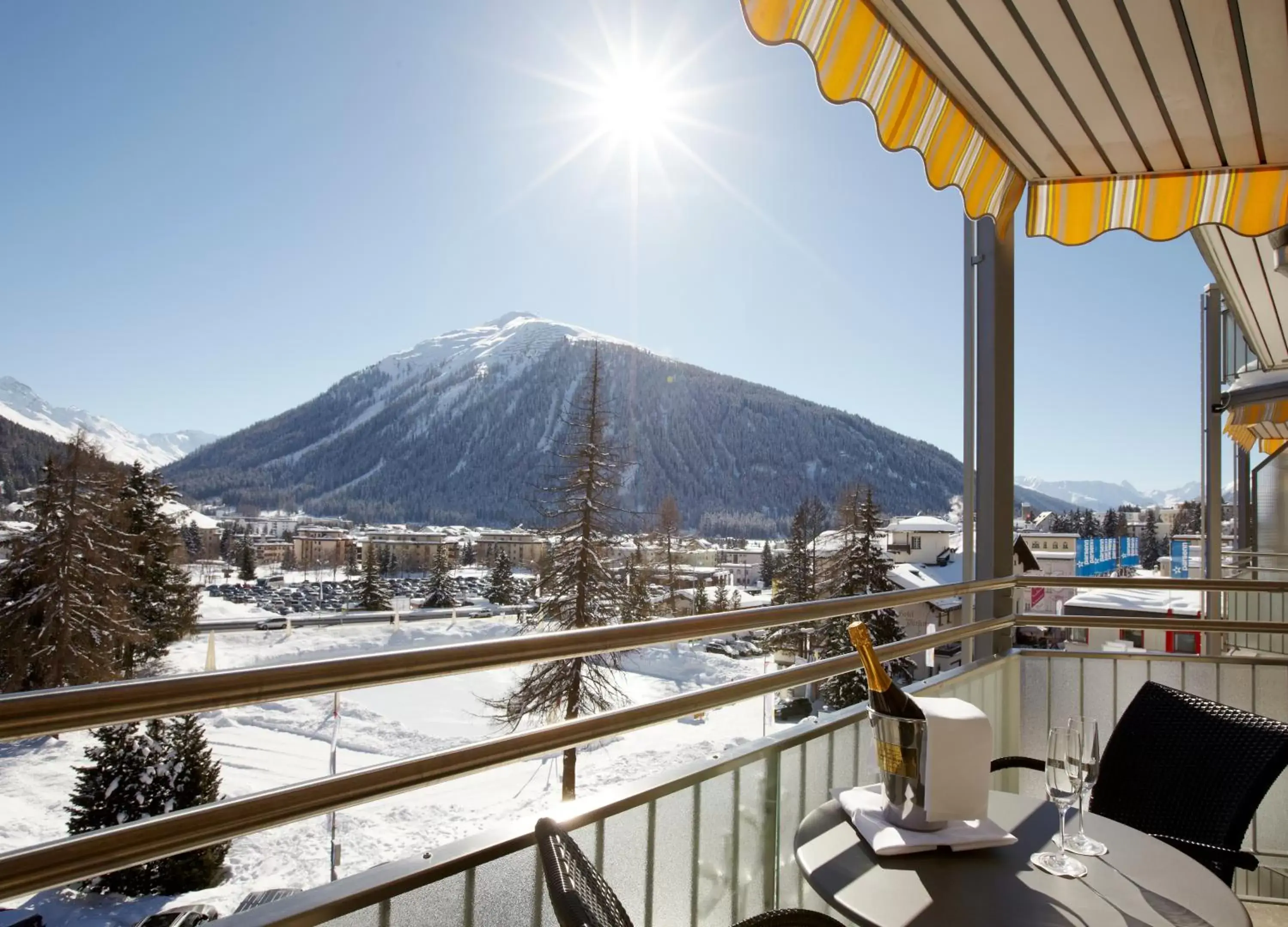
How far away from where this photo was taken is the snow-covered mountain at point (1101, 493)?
76.8 feet

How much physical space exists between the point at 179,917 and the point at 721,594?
1858 cm

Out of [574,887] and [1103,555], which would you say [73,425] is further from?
[574,887]

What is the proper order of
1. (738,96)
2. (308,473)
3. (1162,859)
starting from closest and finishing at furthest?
(1162,859) < (738,96) < (308,473)

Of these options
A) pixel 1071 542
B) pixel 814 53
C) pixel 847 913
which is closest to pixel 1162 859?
pixel 847 913

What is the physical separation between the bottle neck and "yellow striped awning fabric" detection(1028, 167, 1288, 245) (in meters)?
2.44

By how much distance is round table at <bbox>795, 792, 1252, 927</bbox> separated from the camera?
113 centimetres

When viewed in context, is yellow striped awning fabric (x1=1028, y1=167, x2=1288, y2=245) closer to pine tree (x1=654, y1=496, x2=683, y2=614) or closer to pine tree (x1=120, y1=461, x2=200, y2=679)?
pine tree (x1=654, y1=496, x2=683, y2=614)

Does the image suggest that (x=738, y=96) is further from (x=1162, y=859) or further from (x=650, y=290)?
(x=650, y=290)

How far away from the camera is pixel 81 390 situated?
40188 mm

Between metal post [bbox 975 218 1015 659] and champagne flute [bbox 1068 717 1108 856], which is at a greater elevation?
metal post [bbox 975 218 1015 659]

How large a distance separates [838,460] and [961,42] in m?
46.2

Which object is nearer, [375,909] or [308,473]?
[375,909]

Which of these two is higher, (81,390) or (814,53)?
(81,390)

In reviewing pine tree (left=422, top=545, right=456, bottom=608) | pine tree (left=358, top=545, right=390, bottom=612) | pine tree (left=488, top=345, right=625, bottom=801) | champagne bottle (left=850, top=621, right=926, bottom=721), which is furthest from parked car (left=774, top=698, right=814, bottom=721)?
pine tree (left=358, top=545, right=390, bottom=612)
